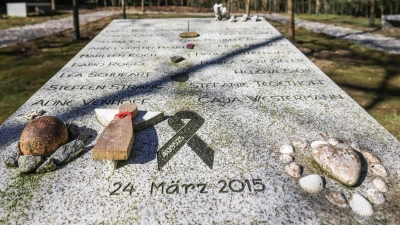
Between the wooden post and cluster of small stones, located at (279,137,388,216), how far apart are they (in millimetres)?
958

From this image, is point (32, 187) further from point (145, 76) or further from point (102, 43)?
point (102, 43)

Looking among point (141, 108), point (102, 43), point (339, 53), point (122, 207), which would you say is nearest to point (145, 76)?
point (141, 108)

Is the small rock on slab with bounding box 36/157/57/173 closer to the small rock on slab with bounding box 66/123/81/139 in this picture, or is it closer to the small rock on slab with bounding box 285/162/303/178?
the small rock on slab with bounding box 66/123/81/139

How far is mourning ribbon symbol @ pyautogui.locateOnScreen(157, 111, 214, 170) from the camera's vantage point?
1.88 m

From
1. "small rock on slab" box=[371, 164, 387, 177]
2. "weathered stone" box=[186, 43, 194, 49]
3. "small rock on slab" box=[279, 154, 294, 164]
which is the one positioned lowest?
"small rock on slab" box=[371, 164, 387, 177]

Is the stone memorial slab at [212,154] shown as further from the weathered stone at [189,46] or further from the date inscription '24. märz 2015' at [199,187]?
the weathered stone at [189,46]

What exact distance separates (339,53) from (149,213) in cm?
842

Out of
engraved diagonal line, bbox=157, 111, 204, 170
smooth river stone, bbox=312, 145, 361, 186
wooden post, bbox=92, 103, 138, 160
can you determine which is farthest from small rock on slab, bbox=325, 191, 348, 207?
wooden post, bbox=92, 103, 138, 160

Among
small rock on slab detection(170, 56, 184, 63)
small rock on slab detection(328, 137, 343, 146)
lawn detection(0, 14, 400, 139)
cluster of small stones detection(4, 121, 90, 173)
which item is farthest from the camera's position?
lawn detection(0, 14, 400, 139)

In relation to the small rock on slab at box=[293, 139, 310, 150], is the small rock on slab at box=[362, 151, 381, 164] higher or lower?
lower

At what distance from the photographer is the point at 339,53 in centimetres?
842

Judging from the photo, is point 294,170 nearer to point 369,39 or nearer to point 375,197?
point 375,197

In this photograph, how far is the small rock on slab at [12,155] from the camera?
5.74ft

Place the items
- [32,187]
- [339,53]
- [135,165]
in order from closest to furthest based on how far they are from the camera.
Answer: [32,187]
[135,165]
[339,53]
